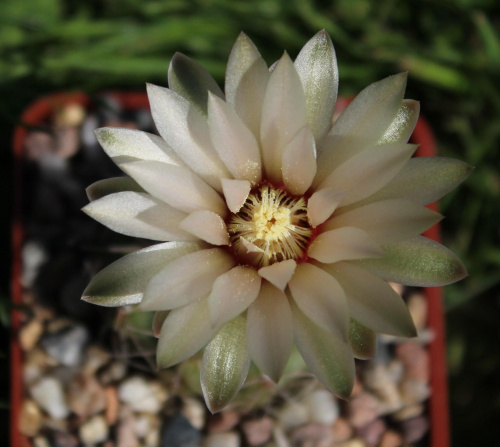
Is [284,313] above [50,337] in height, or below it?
above

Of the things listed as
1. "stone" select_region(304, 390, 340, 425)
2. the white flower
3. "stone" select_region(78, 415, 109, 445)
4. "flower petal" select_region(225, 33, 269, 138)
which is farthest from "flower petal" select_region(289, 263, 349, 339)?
"stone" select_region(78, 415, 109, 445)

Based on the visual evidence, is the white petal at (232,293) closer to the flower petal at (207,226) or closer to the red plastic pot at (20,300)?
the flower petal at (207,226)

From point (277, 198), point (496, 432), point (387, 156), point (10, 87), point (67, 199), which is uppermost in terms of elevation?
point (387, 156)

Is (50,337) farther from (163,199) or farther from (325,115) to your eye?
(325,115)

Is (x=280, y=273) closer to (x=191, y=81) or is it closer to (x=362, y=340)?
(x=362, y=340)

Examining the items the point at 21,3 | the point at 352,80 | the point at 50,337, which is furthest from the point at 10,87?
the point at 352,80

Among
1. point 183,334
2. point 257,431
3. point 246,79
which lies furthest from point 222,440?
point 246,79

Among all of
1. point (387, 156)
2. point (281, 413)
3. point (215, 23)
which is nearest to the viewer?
point (387, 156)
